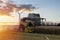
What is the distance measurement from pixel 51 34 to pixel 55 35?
449 millimetres

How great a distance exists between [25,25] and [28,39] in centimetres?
185

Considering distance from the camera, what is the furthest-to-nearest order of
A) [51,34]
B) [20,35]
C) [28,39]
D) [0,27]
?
[51,34], [20,35], [28,39], [0,27]

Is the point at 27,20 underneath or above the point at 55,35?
above

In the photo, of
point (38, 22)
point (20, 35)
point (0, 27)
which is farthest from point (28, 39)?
point (0, 27)

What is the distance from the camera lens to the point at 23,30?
581 inches

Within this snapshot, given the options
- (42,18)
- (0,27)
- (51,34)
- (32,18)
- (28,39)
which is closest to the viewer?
(0,27)

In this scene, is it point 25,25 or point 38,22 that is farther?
point 25,25

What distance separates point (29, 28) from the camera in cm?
1514

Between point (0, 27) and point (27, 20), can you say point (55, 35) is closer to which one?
point (27, 20)

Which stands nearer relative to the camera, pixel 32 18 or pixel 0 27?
pixel 0 27

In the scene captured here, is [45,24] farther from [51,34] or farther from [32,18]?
[51,34]

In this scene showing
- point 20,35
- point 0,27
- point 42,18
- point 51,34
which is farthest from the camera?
point 51,34

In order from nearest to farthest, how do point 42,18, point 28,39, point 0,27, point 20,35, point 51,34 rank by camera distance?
point 0,27
point 42,18
point 28,39
point 20,35
point 51,34

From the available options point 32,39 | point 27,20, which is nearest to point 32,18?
point 27,20
